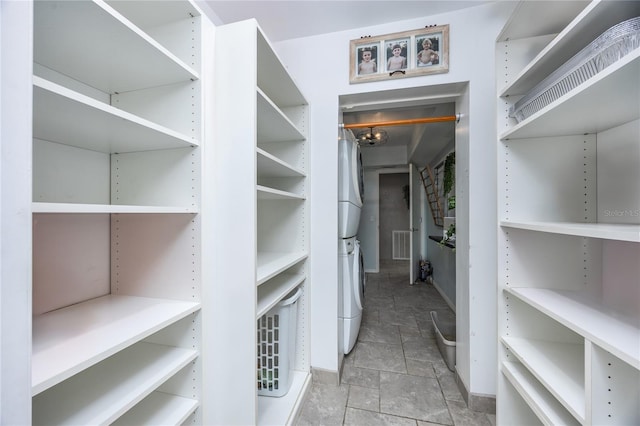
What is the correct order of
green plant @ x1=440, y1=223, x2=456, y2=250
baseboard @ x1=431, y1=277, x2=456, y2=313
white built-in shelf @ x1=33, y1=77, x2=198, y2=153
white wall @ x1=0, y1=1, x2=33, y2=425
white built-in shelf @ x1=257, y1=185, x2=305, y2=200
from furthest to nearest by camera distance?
1. baseboard @ x1=431, y1=277, x2=456, y2=313
2. green plant @ x1=440, y1=223, x2=456, y2=250
3. white built-in shelf @ x1=257, y1=185, x2=305, y2=200
4. white built-in shelf @ x1=33, y1=77, x2=198, y2=153
5. white wall @ x1=0, y1=1, x2=33, y2=425

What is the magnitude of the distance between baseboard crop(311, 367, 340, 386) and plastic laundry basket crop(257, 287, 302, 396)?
298mm

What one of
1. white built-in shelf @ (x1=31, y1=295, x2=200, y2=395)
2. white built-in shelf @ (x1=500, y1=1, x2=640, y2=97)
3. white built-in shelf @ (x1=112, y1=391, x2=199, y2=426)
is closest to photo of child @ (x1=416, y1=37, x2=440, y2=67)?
white built-in shelf @ (x1=500, y1=1, x2=640, y2=97)

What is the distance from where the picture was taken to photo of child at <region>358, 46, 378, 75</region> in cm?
167

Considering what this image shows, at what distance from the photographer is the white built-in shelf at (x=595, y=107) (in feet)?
2.11

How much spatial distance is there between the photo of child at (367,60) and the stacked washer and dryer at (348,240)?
420 mm

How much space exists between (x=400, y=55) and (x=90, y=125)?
1.72m

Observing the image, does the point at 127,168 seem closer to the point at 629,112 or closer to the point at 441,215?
the point at 629,112

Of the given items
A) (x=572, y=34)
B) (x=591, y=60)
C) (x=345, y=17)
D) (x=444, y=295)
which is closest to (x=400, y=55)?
(x=345, y=17)

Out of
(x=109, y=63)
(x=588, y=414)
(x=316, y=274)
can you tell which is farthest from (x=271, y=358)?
(x=109, y=63)

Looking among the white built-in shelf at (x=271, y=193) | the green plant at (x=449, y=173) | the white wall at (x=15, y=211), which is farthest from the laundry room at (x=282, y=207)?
the green plant at (x=449, y=173)

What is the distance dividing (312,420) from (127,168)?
65.6 inches

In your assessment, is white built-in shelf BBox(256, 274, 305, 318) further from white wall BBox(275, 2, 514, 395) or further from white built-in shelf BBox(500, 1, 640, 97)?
white built-in shelf BBox(500, 1, 640, 97)

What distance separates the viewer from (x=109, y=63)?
833 millimetres

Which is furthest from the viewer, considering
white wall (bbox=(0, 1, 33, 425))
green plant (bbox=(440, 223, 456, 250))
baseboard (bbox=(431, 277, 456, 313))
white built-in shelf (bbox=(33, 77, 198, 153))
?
baseboard (bbox=(431, 277, 456, 313))
